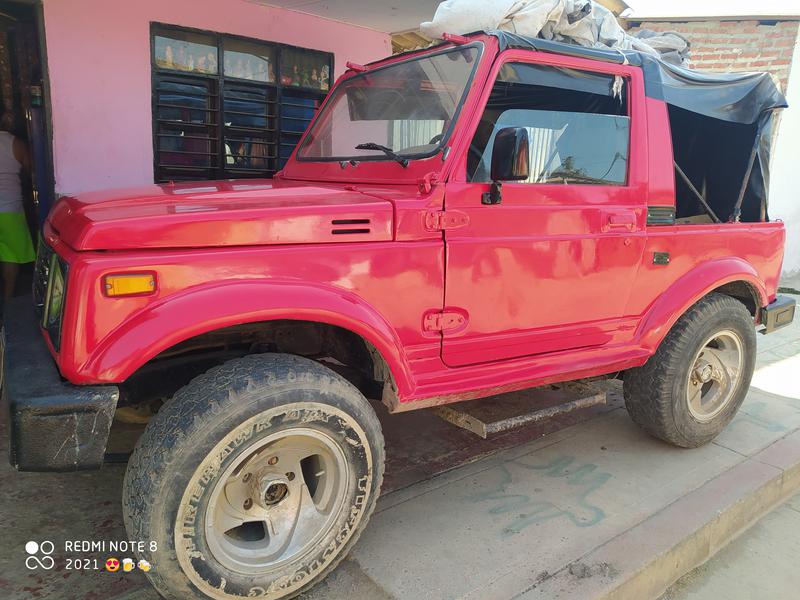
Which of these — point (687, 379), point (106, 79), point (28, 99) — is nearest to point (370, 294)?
point (687, 379)

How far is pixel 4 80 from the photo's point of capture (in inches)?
217

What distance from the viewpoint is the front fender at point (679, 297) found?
305 cm

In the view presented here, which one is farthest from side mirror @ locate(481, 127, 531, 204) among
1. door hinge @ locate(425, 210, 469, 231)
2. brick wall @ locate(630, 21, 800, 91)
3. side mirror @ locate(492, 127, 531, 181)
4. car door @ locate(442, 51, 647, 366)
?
brick wall @ locate(630, 21, 800, 91)

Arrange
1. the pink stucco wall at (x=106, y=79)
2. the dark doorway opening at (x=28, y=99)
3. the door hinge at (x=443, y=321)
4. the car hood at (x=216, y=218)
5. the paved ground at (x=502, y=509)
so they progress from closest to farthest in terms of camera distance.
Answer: the car hood at (x=216, y=218)
the paved ground at (x=502, y=509)
the door hinge at (x=443, y=321)
the pink stucco wall at (x=106, y=79)
the dark doorway opening at (x=28, y=99)

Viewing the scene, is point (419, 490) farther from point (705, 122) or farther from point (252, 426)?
point (705, 122)

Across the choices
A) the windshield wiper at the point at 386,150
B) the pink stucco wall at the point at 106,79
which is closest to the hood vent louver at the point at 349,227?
the windshield wiper at the point at 386,150

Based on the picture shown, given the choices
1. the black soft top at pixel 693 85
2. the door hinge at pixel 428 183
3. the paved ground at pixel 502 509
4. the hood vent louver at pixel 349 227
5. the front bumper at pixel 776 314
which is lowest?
the paved ground at pixel 502 509

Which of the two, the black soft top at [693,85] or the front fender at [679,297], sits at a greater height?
the black soft top at [693,85]

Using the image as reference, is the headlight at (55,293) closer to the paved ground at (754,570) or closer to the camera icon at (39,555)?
the camera icon at (39,555)

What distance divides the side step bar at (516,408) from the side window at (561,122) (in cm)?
110

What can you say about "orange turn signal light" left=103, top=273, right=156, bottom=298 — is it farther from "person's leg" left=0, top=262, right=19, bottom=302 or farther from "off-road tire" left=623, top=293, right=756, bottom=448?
"person's leg" left=0, top=262, right=19, bottom=302

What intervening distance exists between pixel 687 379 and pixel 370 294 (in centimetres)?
206

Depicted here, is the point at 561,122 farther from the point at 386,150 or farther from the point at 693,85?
the point at 693,85

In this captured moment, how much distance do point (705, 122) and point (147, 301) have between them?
342 cm
